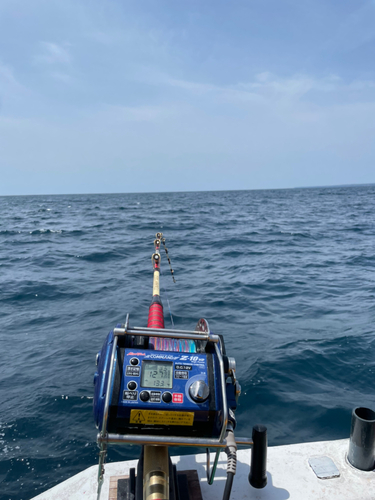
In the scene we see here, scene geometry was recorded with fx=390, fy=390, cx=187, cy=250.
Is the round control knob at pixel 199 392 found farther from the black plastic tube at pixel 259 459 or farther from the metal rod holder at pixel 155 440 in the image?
the black plastic tube at pixel 259 459

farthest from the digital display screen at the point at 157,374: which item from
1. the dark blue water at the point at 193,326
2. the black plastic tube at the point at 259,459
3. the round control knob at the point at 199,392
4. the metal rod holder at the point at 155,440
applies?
the dark blue water at the point at 193,326

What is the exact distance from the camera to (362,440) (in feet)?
9.82

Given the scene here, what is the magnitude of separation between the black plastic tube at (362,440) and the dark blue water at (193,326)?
190 centimetres

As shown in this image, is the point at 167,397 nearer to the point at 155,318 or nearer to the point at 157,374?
the point at 157,374

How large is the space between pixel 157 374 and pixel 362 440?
1836mm

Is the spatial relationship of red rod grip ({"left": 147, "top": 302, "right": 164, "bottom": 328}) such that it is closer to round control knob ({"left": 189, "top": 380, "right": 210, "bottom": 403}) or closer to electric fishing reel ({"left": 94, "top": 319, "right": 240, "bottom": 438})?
electric fishing reel ({"left": 94, "top": 319, "right": 240, "bottom": 438})

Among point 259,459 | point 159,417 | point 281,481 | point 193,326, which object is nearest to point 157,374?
point 159,417

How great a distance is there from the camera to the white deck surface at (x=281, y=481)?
292 cm

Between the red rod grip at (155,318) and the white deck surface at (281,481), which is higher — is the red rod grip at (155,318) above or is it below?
above

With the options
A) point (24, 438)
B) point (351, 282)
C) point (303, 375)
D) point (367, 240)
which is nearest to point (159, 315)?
point (24, 438)

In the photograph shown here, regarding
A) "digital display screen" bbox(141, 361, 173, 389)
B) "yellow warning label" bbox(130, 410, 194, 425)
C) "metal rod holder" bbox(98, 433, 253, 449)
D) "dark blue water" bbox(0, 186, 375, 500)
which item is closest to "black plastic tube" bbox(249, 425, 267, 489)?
"metal rod holder" bbox(98, 433, 253, 449)

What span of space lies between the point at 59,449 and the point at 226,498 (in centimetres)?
328

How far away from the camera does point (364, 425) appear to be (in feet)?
9.64

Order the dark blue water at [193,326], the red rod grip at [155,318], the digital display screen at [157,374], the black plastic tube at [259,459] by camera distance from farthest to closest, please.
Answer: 1. the dark blue water at [193,326]
2. the red rod grip at [155,318]
3. the black plastic tube at [259,459]
4. the digital display screen at [157,374]
